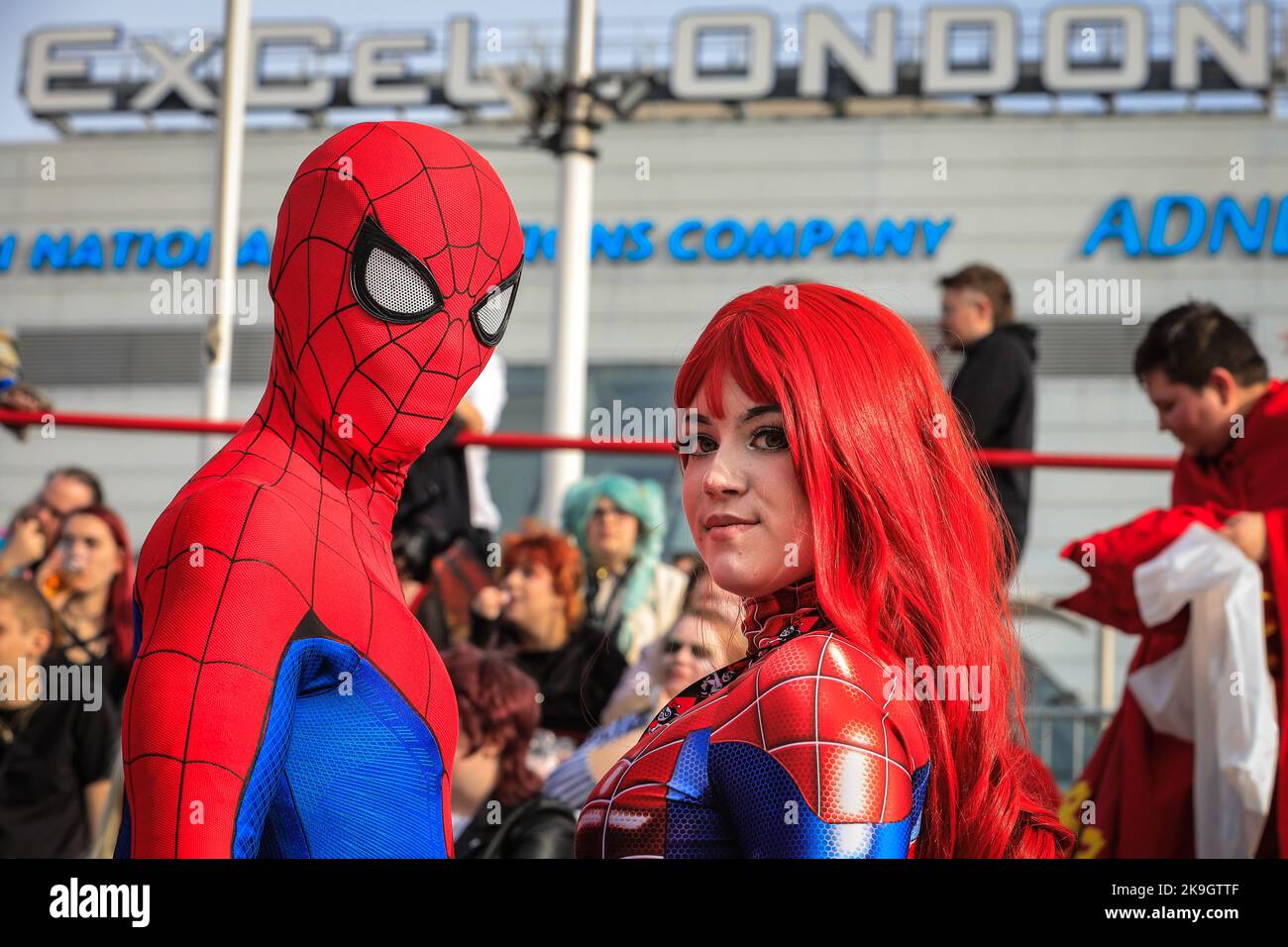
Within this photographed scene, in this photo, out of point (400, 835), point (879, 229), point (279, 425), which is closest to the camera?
point (400, 835)

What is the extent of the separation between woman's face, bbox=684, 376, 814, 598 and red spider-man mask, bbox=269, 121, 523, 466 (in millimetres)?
397

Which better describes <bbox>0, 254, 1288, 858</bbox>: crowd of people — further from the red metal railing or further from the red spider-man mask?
the red spider-man mask

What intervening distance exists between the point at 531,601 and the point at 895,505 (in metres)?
3.38

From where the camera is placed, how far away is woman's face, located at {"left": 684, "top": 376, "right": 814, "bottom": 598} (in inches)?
70.4

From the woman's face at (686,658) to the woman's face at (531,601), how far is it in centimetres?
64

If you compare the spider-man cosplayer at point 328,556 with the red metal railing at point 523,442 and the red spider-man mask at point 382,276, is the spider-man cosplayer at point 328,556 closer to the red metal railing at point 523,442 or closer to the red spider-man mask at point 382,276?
the red spider-man mask at point 382,276

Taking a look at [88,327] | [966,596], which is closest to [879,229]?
[88,327]

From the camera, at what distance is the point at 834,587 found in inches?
68.9

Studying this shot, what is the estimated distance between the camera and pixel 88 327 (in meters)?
22.0

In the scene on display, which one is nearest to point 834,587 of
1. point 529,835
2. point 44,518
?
point 529,835

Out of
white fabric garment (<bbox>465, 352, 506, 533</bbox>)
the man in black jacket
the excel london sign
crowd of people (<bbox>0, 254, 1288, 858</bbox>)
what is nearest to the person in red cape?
crowd of people (<bbox>0, 254, 1288, 858</bbox>)

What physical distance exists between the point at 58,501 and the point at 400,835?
4.79 m

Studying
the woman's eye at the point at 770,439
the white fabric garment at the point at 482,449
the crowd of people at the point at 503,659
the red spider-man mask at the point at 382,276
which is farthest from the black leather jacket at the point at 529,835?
the woman's eye at the point at 770,439
